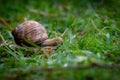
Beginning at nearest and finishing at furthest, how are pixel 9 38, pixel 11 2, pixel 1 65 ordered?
1. pixel 1 65
2. pixel 9 38
3. pixel 11 2

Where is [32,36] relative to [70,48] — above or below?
above

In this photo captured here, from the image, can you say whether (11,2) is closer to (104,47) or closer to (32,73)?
(104,47)

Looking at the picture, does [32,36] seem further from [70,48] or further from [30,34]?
[70,48]

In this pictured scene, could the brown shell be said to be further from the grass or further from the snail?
the grass

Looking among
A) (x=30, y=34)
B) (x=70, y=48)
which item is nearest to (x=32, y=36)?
(x=30, y=34)

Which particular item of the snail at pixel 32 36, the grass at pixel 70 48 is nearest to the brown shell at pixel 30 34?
the snail at pixel 32 36

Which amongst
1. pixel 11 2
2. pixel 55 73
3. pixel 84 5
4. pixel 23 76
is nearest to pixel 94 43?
pixel 55 73

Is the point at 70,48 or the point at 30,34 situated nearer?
the point at 70,48
